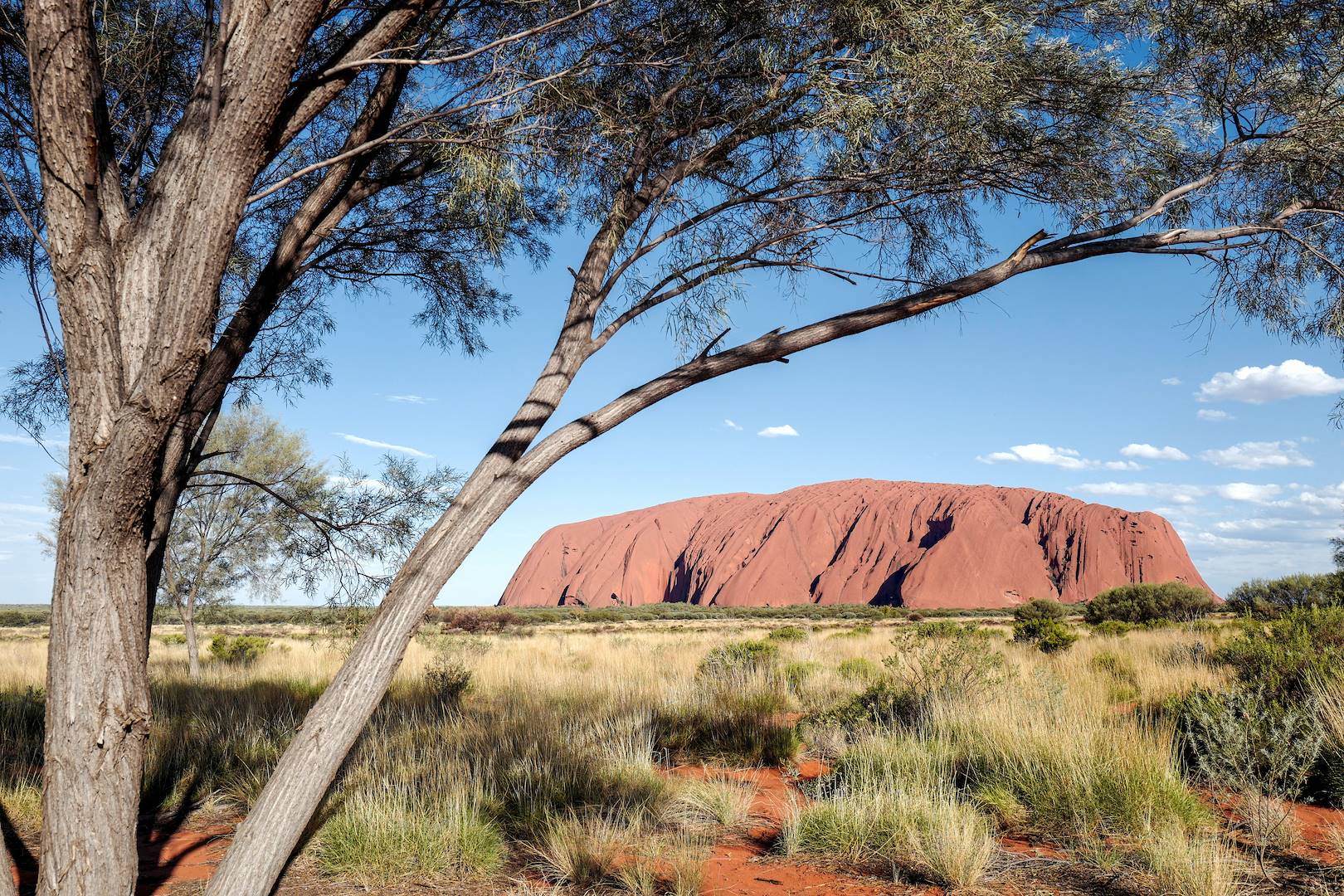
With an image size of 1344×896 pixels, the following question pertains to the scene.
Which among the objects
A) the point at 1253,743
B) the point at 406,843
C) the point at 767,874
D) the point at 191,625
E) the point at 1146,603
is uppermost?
the point at 191,625

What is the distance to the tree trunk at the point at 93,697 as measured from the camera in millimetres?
2643

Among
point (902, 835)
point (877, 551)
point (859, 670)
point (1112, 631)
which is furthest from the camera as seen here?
point (877, 551)

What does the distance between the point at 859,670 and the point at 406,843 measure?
7.87 meters

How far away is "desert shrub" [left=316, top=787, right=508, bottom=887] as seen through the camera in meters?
3.98

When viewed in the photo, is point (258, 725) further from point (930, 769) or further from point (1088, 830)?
point (1088, 830)

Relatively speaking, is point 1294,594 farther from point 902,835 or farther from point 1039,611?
point 902,835

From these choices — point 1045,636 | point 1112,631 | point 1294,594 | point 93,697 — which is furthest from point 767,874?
point 1294,594

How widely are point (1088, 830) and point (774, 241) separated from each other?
3605mm

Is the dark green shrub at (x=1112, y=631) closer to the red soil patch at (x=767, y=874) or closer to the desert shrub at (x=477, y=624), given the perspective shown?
the red soil patch at (x=767, y=874)

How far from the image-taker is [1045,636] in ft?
46.9

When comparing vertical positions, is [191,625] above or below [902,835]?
above

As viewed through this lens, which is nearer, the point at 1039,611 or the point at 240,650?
the point at 240,650

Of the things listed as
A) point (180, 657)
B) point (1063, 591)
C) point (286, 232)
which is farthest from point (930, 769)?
point (1063, 591)

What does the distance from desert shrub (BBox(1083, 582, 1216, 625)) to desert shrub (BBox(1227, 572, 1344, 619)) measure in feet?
18.1
